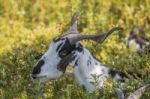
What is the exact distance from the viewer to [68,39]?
25.0 feet

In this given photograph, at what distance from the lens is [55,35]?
10148 mm

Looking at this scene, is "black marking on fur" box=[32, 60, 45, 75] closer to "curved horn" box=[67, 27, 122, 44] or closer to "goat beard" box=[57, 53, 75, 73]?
"goat beard" box=[57, 53, 75, 73]

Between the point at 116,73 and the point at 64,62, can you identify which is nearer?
the point at 64,62

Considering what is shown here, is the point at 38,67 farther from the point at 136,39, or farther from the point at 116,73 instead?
the point at 136,39

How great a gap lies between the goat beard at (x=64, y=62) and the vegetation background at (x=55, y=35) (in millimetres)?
221

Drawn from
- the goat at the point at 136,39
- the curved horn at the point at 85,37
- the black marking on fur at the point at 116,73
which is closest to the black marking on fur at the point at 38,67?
the curved horn at the point at 85,37

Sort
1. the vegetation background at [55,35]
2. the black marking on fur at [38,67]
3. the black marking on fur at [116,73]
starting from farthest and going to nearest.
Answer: the black marking on fur at [116,73] → the black marking on fur at [38,67] → the vegetation background at [55,35]

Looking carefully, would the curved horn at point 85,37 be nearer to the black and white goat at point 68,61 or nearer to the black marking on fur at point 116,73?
the black and white goat at point 68,61

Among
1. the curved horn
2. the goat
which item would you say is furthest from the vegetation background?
the curved horn

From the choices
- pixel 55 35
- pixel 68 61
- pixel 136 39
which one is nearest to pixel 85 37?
pixel 68 61

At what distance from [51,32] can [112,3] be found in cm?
424

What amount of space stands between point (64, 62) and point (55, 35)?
2.64m

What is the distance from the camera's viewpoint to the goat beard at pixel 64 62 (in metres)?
7.53

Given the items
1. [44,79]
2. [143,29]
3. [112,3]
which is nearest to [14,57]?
[44,79]
